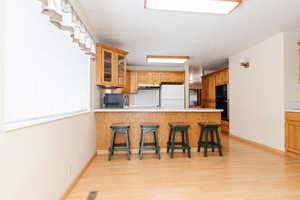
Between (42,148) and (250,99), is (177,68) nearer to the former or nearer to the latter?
(250,99)

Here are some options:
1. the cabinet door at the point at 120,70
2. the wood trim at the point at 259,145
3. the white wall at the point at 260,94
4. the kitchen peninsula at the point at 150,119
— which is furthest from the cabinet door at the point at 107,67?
the wood trim at the point at 259,145

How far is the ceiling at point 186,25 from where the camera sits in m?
2.54

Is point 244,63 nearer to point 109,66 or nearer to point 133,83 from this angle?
point 109,66

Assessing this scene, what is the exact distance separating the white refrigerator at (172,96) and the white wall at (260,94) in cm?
157

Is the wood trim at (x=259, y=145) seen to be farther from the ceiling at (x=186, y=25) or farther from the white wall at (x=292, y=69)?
the ceiling at (x=186, y=25)

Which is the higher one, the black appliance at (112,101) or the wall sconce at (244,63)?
the wall sconce at (244,63)

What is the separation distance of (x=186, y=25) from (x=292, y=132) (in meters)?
2.80

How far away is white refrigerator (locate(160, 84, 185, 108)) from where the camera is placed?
5.84 meters

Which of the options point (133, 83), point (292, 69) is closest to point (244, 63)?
point (292, 69)

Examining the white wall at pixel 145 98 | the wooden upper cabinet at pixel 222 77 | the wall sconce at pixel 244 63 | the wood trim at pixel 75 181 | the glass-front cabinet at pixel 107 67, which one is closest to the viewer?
Answer: the wood trim at pixel 75 181

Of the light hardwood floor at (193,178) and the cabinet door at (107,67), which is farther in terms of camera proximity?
the cabinet door at (107,67)

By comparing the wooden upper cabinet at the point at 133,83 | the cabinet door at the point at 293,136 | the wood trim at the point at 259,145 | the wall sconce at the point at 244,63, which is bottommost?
the wood trim at the point at 259,145

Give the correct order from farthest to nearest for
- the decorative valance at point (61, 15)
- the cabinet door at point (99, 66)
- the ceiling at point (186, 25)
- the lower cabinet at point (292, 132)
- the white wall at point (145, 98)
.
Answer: the white wall at point (145, 98)
the cabinet door at point (99, 66)
the lower cabinet at point (292, 132)
the ceiling at point (186, 25)
the decorative valance at point (61, 15)

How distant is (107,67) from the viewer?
12.1ft
